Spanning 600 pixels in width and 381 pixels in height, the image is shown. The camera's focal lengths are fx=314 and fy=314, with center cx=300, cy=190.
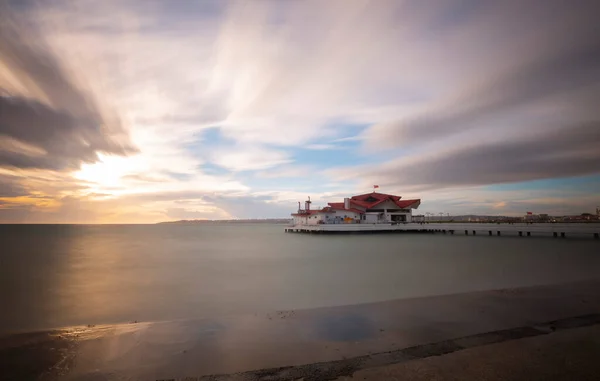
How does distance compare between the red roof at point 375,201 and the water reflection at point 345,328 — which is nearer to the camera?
the water reflection at point 345,328

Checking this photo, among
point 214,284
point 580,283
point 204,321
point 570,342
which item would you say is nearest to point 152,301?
point 214,284

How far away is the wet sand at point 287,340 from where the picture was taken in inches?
214

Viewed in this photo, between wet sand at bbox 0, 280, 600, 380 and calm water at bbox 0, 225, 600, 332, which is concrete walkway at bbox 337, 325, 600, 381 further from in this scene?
calm water at bbox 0, 225, 600, 332

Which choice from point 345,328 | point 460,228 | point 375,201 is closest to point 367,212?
point 375,201

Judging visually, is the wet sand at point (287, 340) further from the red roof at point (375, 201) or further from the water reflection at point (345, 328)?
the red roof at point (375, 201)

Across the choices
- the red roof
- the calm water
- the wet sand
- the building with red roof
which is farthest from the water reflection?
the red roof

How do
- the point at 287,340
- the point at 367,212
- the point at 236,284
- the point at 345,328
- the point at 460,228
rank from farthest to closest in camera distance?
the point at 367,212
the point at 460,228
the point at 236,284
the point at 345,328
the point at 287,340

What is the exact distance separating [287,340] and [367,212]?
55.8 m

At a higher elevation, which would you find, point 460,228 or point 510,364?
point 460,228

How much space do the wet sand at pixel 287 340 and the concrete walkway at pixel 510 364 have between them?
47 cm

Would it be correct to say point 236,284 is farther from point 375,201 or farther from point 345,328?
point 375,201

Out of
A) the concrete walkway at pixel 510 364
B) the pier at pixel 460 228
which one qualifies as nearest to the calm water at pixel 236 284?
the concrete walkway at pixel 510 364

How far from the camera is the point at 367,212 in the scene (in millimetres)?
61062

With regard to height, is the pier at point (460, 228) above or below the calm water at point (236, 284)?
above
